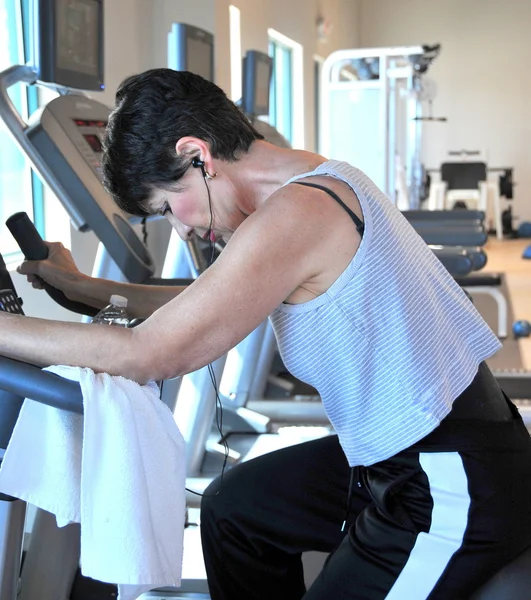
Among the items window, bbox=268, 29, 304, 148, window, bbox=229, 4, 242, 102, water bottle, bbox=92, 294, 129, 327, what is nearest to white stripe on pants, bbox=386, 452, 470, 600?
water bottle, bbox=92, 294, 129, 327

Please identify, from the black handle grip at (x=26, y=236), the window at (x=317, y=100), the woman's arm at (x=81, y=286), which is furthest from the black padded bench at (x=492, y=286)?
the window at (x=317, y=100)

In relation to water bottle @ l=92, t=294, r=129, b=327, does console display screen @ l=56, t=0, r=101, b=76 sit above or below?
above

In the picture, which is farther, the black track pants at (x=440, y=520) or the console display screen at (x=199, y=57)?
the console display screen at (x=199, y=57)

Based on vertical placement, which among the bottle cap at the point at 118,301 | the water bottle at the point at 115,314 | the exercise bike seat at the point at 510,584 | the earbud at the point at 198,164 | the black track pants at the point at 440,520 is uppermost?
the earbud at the point at 198,164

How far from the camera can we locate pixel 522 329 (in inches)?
203

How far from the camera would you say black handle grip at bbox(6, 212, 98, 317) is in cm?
155

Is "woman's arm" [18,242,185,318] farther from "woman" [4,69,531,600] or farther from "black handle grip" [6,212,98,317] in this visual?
"woman" [4,69,531,600]

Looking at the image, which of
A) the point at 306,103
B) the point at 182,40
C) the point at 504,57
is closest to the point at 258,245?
the point at 182,40

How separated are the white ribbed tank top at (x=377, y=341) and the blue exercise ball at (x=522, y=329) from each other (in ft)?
13.5

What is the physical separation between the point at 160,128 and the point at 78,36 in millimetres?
1148

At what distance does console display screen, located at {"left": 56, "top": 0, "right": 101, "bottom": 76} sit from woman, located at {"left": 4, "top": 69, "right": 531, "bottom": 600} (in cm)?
100

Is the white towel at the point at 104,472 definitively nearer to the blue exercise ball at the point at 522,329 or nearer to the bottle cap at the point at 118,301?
the bottle cap at the point at 118,301

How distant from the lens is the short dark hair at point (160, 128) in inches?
45.8

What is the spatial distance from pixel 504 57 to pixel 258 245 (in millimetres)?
11056
